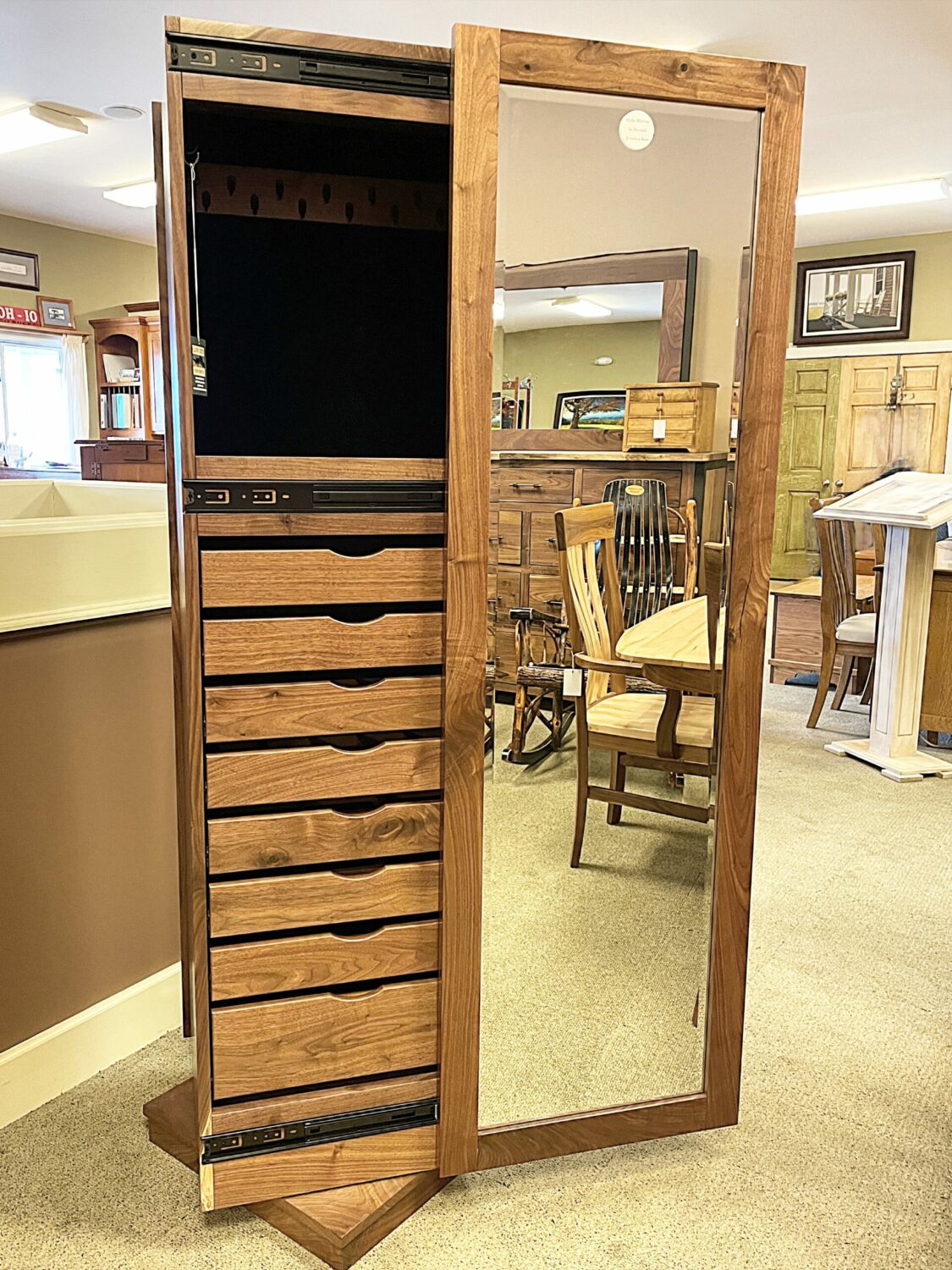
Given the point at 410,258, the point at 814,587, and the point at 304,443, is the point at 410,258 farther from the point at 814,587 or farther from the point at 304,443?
the point at 814,587

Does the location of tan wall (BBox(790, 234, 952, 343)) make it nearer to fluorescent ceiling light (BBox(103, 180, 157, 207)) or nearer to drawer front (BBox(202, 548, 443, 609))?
fluorescent ceiling light (BBox(103, 180, 157, 207))

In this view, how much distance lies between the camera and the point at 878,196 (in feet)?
20.8

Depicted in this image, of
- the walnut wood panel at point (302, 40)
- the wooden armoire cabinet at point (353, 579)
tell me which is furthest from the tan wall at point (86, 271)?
the walnut wood panel at point (302, 40)

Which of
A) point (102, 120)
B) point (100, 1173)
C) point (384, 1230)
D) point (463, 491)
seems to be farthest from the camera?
point (102, 120)

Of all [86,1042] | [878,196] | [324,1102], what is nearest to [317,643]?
[324,1102]

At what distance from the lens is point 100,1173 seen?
1637 millimetres

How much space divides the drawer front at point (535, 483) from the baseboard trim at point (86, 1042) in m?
1.30

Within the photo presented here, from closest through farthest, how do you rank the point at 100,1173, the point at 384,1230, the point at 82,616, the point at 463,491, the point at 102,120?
the point at 463,491 < the point at 384,1230 < the point at 100,1173 < the point at 82,616 < the point at 102,120

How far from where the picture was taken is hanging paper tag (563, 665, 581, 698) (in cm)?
160

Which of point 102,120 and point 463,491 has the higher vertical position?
point 102,120

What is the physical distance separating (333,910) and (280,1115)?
12.6 inches

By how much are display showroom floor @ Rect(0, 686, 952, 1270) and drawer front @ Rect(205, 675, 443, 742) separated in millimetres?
793

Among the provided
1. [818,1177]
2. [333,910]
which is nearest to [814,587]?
[818,1177]

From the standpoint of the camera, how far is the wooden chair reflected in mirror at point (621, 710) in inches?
62.7
